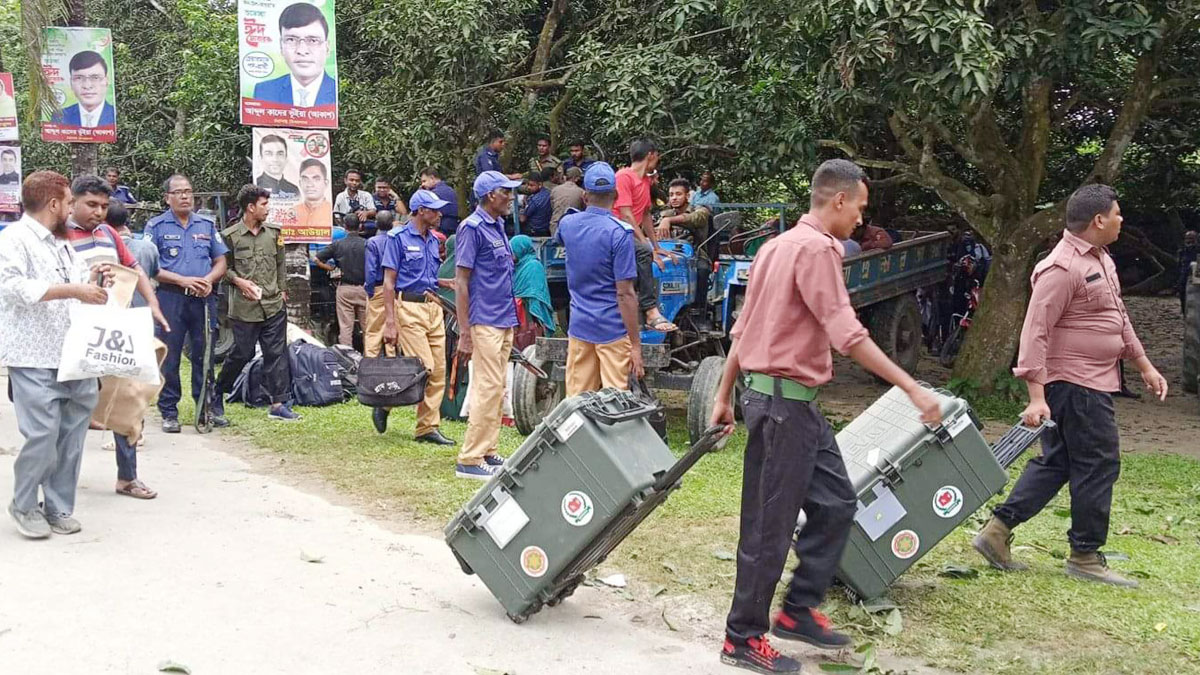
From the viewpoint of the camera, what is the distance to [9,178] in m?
19.5

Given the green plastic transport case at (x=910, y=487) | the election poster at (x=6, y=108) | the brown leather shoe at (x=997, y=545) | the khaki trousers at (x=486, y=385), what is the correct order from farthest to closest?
1. the election poster at (x=6, y=108)
2. the khaki trousers at (x=486, y=385)
3. the brown leather shoe at (x=997, y=545)
4. the green plastic transport case at (x=910, y=487)

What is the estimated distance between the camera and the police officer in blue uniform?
9.08 m

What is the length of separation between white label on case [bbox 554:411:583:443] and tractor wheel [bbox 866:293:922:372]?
9817mm

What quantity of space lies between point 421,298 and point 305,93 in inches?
199

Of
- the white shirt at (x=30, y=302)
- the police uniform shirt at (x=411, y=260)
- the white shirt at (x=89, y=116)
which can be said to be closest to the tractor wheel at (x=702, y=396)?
the police uniform shirt at (x=411, y=260)

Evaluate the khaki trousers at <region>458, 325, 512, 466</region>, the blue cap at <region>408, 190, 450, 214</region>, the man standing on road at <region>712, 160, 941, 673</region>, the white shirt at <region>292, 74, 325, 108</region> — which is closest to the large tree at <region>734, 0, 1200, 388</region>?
the blue cap at <region>408, 190, 450, 214</region>

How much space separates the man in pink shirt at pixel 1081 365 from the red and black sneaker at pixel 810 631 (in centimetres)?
159

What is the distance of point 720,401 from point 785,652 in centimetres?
101

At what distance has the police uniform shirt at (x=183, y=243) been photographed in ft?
29.9

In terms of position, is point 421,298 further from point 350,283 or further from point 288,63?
point 288,63

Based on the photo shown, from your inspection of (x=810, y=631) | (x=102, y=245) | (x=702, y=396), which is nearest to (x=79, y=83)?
(x=102, y=245)

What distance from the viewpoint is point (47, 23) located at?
16656mm

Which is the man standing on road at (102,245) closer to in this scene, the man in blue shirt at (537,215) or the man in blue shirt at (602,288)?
the man in blue shirt at (602,288)

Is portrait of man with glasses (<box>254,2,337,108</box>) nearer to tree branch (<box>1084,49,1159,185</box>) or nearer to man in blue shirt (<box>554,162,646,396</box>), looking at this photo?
man in blue shirt (<box>554,162,646,396</box>)
